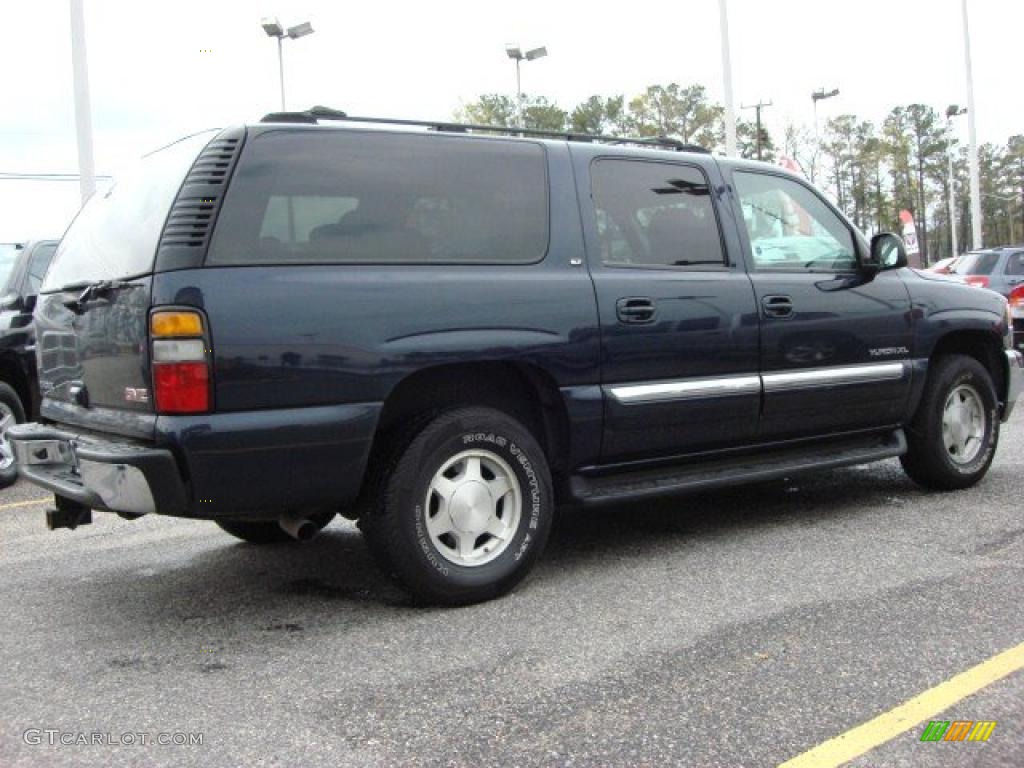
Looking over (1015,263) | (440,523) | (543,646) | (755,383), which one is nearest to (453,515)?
(440,523)

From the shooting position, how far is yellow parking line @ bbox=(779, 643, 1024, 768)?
2.67 metres

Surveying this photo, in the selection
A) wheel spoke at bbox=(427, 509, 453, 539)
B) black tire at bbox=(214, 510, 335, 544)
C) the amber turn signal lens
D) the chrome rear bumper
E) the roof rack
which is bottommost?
black tire at bbox=(214, 510, 335, 544)

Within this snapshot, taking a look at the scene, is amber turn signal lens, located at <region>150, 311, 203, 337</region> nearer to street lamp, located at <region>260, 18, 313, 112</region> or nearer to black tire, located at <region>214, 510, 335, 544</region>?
black tire, located at <region>214, 510, 335, 544</region>

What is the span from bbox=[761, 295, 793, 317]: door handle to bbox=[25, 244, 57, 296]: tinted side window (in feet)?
17.9

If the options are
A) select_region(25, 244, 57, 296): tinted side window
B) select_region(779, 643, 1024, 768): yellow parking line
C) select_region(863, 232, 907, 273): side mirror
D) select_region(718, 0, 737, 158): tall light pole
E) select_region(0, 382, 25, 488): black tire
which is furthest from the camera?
select_region(718, 0, 737, 158): tall light pole

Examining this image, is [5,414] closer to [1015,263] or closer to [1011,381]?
[1011,381]

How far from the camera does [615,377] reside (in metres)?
4.32

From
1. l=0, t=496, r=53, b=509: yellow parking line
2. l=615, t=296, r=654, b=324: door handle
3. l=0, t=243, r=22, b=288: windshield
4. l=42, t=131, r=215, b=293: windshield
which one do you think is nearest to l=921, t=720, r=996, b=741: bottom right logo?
l=615, t=296, r=654, b=324: door handle

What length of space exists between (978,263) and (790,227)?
40.8 feet

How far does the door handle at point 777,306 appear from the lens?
16.0 feet

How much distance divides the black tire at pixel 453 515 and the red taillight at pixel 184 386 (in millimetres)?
751

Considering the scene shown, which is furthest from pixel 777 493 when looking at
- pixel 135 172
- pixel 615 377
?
pixel 135 172

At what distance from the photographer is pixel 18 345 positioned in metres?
7.62

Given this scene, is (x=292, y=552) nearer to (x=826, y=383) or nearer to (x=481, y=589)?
(x=481, y=589)
